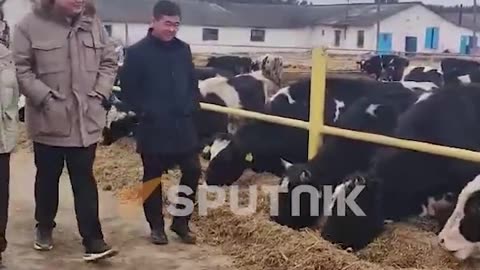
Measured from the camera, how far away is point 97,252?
5.04m

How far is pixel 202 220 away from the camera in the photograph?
623 centimetres

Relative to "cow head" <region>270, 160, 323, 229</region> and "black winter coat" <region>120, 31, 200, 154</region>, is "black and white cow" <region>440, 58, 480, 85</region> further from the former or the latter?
"black winter coat" <region>120, 31, 200, 154</region>

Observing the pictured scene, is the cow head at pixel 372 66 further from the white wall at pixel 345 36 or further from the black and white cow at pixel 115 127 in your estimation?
the white wall at pixel 345 36

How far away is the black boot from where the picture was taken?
5613mm

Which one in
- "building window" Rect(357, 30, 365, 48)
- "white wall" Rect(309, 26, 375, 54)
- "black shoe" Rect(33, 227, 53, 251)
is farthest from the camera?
"building window" Rect(357, 30, 365, 48)

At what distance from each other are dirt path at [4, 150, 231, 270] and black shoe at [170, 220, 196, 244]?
0.05m

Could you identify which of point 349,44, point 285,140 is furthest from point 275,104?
point 349,44

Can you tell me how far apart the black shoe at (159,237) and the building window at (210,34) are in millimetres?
43865

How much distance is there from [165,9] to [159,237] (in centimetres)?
148

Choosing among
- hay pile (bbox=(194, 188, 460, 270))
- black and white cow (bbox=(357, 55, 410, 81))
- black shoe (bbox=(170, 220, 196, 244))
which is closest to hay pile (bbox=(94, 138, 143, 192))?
hay pile (bbox=(194, 188, 460, 270))

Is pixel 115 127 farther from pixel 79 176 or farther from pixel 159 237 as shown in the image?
pixel 79 176

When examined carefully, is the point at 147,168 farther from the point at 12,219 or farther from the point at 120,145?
the point at 120,145

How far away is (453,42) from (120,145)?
142 ft

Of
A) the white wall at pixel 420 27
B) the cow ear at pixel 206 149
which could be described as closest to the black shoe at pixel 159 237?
the cow ear at pixel 206 149
